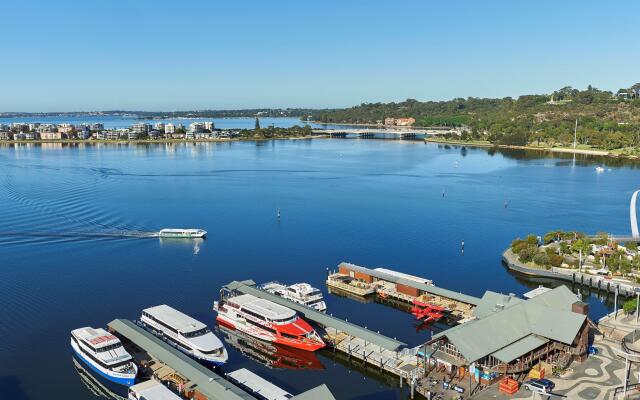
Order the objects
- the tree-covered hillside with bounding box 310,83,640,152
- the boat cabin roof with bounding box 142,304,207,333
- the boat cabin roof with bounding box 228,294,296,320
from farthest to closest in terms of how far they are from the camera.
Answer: the tree-covered hillside with bounding box 310,83,640,152
the boat cabin roof with bounding box 228,294,296,320
the boat cabin roof with bounding box 142,304,207,333

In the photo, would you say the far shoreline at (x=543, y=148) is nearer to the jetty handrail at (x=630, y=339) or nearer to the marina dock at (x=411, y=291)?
the marina dock at (x=411, y=291)

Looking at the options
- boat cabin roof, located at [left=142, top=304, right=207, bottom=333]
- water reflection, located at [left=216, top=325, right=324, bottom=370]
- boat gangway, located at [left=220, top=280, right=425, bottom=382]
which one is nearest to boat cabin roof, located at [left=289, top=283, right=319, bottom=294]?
boat gangway, located at [left=220, top=280, right=425, bottom=382]

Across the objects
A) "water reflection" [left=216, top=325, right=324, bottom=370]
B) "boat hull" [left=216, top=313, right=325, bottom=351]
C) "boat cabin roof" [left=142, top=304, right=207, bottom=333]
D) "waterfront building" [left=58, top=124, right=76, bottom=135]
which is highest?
"waterfront building" [left=58, top=124, right=76, bottom=135]

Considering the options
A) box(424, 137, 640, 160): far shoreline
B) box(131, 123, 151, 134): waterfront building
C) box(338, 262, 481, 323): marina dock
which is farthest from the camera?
box(131, 123, 151, 134): waterfront building

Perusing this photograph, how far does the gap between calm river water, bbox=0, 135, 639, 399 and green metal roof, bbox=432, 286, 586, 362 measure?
328cm

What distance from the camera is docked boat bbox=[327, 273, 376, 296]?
2919 cm

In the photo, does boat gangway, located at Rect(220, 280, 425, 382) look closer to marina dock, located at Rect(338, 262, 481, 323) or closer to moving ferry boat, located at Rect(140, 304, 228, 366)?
moving ferry boat, located at Rect(140, 304, 228, 366)

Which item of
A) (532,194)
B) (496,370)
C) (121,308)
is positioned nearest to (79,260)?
(121,308)

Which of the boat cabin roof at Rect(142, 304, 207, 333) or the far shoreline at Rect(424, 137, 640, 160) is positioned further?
the far shoreline at Rect(424, 137, 640, 160)

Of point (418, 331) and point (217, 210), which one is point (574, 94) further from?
point (418, 331)

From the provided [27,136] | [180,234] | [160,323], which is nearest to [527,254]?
[160,323]

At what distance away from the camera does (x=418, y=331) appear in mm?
24438

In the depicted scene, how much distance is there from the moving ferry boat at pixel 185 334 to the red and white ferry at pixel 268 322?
93.2 inches

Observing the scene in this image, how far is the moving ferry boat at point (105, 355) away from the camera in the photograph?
19062 millimetres
